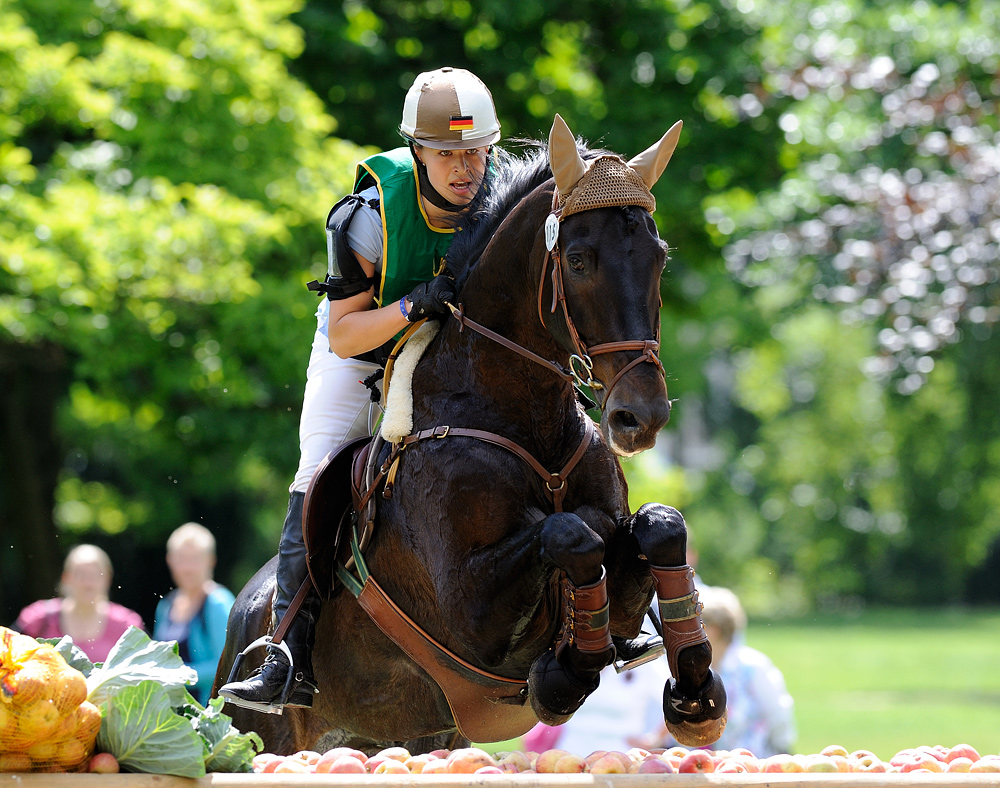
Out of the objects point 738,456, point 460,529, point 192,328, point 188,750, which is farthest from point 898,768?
point 738,456

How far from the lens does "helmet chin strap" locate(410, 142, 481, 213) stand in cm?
438

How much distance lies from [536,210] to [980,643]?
25.6 m

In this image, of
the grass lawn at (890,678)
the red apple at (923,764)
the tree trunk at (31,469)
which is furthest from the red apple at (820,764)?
the tree trunk at (31,469)

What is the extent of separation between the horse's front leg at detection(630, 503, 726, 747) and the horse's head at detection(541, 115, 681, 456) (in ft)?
1.30

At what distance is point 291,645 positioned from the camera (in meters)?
4.43

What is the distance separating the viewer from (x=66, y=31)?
37.9ft

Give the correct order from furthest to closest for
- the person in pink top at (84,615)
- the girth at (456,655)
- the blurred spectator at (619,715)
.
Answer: the person in pink top at (84,615)
the blurred spectator at (619,715)
the girth at (456,655)

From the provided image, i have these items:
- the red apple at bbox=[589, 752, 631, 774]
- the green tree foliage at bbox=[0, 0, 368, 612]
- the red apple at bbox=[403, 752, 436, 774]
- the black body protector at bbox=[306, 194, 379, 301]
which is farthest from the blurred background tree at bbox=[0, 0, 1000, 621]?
the red apple at bbox=[589, 752, 631, 774]

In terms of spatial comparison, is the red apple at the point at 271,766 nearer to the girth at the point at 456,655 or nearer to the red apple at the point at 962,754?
the girth at the point at 456,655

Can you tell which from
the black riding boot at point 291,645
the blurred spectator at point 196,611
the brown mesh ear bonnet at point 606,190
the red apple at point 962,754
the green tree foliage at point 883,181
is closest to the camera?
the red apple at point 962,754

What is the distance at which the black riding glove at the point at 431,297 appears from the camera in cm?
407

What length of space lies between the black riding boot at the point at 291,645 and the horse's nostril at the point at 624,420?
1.62 meters

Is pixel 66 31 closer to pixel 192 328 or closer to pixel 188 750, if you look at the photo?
pixel 192 328

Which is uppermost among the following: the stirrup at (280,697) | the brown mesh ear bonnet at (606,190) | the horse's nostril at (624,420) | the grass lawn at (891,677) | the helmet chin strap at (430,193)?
the helmet chin strap at (430,193)
